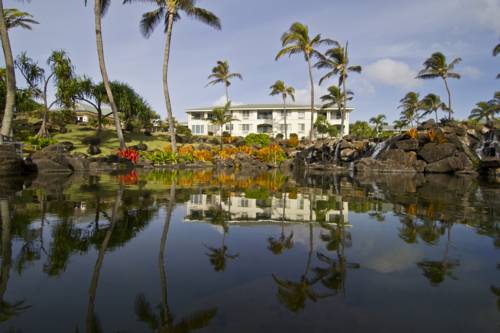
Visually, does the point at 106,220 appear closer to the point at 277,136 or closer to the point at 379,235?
the point at 379,235

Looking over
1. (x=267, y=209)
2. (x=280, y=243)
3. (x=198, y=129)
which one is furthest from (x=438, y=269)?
(x=198, y=129)

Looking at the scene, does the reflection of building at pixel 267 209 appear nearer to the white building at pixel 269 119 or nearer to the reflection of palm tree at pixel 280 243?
the reflection of palm tree at pixel 280 243

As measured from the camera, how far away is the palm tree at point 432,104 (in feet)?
191

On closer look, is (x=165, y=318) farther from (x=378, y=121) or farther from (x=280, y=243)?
(x=378, y=121)

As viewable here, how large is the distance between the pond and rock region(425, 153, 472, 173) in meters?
20.1

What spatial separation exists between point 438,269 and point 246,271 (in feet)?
7.58

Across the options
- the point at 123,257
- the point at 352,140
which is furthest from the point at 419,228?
the point at 352,140

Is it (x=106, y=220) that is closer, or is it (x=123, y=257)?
(x=123, y=257)

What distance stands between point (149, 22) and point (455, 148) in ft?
91.3

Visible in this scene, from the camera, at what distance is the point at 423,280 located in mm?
3477

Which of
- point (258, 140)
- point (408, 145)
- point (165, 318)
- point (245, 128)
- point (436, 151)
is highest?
point (245, 128)

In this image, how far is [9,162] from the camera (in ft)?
51.9

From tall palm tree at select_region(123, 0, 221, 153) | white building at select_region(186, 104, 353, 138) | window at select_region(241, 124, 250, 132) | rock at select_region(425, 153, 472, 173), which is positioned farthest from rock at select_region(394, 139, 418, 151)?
window at select_region(241, 124, 250, 132)

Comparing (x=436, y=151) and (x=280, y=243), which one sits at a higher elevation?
(x=436, y=151)
